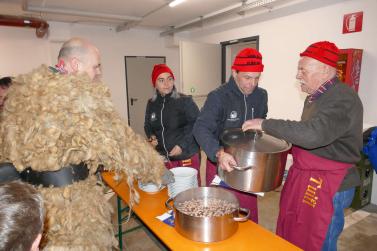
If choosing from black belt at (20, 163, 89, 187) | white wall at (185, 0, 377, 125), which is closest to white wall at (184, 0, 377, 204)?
white wall at (185, 0, 377, 125)

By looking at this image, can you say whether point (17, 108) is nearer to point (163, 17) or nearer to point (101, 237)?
point (101, 237)

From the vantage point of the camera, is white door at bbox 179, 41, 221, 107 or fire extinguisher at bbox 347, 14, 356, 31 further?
white door at bbox 179, 41, 221, 107

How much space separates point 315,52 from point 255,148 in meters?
0.69

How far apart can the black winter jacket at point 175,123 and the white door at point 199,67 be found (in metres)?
2.37

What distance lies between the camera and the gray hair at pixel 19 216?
52 centimetres

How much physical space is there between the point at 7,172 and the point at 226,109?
133 cm

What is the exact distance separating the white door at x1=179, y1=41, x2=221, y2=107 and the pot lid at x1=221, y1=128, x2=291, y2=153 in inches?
137

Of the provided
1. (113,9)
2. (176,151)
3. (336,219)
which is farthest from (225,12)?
(336,219)

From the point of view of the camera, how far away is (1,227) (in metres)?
0.51

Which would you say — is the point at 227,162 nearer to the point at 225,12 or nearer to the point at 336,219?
the point at 336,219

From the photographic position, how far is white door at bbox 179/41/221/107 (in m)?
4.84

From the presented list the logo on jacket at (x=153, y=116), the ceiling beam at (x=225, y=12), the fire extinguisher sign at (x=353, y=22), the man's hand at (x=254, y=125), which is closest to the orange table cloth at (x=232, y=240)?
the man's hand at (x=254, y=125)

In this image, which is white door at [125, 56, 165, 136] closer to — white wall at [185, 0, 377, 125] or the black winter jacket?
white wall at [185, 0, 377, 125]

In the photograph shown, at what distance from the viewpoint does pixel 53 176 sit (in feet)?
3.41
